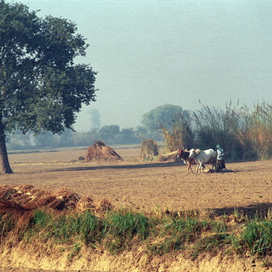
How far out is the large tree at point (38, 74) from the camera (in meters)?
27.3

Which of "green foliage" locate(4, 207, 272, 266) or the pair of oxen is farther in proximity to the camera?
the pair of oxen

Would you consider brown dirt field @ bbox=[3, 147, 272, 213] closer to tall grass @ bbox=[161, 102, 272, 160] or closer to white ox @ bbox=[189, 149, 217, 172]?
white ox @ bbox=[189, 149, 217, 172]

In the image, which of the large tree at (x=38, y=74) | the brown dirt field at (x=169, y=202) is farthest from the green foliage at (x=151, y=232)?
the large tree at (x=38, y=74)

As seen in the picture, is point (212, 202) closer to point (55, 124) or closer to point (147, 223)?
point (147, 223)

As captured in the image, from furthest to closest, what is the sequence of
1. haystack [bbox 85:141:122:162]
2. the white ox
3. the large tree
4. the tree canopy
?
the tree canopy < haystack [bbox 85:141:122:162] < the large tree < the white ox

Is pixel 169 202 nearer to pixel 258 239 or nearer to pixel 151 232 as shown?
pixel 151 232

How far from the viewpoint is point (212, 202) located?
41.0ft

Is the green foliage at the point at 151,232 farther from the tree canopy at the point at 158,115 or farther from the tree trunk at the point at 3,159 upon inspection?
the tree canopy at the point at 158,115

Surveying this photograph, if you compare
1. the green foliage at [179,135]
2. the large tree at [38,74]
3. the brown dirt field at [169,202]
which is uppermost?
the large tree at [38,74]

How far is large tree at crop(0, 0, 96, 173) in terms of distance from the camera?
1075 inches

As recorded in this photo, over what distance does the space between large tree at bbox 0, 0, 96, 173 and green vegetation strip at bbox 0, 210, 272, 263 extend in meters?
18.2

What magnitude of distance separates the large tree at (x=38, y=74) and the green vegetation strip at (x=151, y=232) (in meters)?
18.2

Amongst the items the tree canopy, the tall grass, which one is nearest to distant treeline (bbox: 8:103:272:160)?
the tall grass

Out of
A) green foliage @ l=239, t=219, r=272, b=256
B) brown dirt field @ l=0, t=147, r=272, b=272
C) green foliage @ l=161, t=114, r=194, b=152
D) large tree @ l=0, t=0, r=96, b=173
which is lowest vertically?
brown dirt field @ l=0, t=147, r=272, b=272
